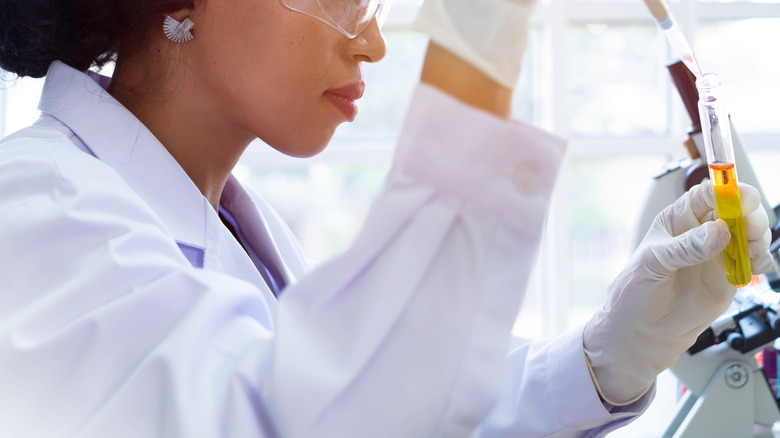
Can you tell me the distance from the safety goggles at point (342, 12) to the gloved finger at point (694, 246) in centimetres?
52

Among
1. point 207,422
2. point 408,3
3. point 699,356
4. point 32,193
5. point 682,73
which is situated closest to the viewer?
point 207,422

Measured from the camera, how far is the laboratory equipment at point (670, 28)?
870 mm

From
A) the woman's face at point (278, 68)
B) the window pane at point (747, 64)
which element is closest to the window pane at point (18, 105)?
the woman's face at point (278, 68)

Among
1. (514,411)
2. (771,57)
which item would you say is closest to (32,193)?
(514,411)

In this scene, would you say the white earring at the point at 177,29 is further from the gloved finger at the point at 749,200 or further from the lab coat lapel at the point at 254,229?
the gloved finger at the point at 749,200

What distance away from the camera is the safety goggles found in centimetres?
101

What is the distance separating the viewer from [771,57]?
3760 millimetres

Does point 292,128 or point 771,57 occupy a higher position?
point 771,57

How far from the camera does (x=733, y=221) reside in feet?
3.30

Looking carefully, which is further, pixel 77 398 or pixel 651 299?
pixel 651 299

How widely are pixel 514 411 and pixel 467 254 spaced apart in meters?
0.60

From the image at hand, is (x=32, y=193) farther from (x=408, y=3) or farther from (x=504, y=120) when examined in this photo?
(x=408, y=3)

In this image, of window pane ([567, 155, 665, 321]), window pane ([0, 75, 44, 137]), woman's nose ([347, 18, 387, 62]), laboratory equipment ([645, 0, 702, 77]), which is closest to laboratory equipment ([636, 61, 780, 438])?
laboratory equipment ([645, 0, 702, 77])

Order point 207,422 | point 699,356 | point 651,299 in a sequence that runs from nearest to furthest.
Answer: point 207,422, point 651,299, point 699,356
